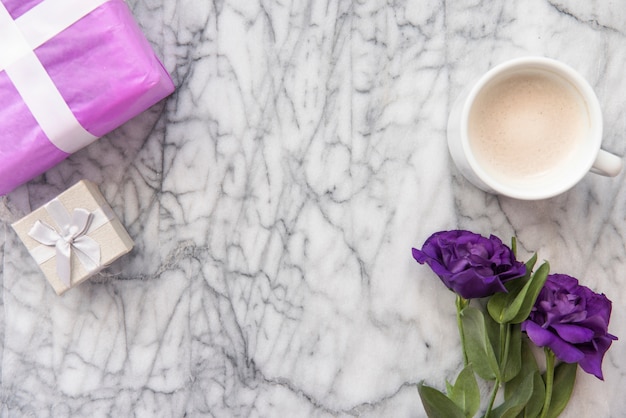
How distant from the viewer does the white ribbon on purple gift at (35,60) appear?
2.13 feet

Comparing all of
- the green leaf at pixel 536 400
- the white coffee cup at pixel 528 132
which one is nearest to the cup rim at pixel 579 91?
the white coffee cup at pixel 528 132

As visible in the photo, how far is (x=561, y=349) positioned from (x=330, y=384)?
0.88 feet

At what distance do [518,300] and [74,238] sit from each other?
1.62ft

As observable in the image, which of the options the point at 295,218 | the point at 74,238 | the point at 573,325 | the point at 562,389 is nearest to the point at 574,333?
the point at 573,325

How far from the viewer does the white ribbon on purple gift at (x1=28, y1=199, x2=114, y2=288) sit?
0.71 meters

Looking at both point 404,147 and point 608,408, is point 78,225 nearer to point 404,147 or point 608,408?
point 404,147

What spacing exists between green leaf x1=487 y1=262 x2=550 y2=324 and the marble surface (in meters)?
0.07

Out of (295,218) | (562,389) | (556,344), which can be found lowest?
(562,389)

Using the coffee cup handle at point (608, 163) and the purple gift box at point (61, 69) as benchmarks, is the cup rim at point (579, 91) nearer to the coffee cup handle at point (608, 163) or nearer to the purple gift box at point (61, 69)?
the coffee cup handle at point (608, 163)

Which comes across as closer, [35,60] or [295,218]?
[35,60]

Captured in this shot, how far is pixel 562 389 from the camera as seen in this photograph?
732 millimetres

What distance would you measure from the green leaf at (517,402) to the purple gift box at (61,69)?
0.52m

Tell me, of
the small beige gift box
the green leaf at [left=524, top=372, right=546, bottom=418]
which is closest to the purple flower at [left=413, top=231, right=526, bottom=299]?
the green leaf at [left=524, top=372, right=546, bottom=418]

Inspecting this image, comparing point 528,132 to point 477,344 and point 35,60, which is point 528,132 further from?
point 35,60
